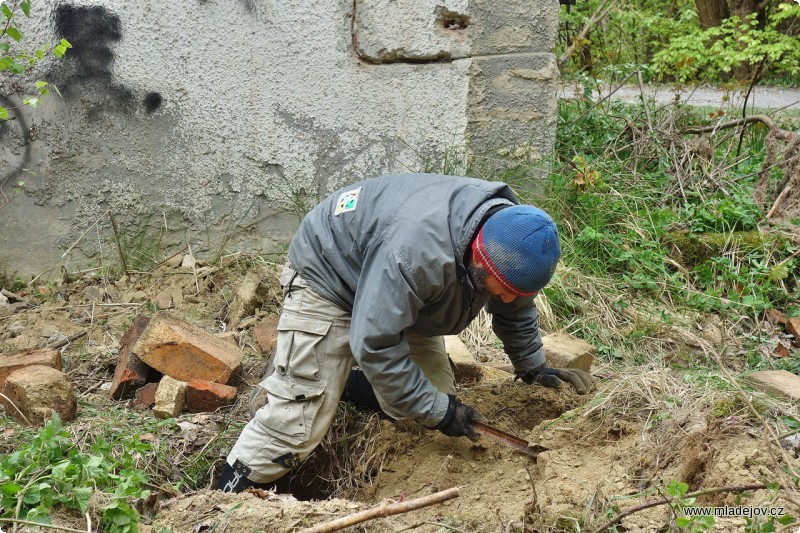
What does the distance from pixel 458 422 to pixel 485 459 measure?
271 millimetres

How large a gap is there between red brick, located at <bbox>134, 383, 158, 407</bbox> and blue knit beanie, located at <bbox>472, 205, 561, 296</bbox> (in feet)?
5.79

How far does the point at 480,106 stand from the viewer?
4.82 m

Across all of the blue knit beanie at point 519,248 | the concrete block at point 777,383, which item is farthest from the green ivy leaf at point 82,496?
the concrete block at point 777,383

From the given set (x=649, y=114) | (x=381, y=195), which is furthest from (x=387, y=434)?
(x=649, y=114)

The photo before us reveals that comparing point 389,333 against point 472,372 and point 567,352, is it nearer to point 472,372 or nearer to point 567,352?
point 472,372

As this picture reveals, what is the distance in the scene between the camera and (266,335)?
162 inches

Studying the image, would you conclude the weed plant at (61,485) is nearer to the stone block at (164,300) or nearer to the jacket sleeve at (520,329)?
the jacket sleeve at (520,329)

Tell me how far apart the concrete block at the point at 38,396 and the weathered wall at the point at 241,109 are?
1560mm

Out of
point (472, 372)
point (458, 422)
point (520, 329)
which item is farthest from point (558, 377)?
point (458, 422)

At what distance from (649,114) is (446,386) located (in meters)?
3.23

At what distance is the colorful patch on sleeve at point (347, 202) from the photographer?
296 cm

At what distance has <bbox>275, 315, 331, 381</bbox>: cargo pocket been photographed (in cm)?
299

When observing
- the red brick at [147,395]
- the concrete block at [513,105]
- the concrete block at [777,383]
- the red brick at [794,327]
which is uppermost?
the concrete block at [513,105]

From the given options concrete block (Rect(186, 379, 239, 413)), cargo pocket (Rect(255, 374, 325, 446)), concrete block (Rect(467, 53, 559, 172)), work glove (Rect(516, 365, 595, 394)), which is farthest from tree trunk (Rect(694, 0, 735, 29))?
cargo pocket (Rect(255, 374, 325, 446))
